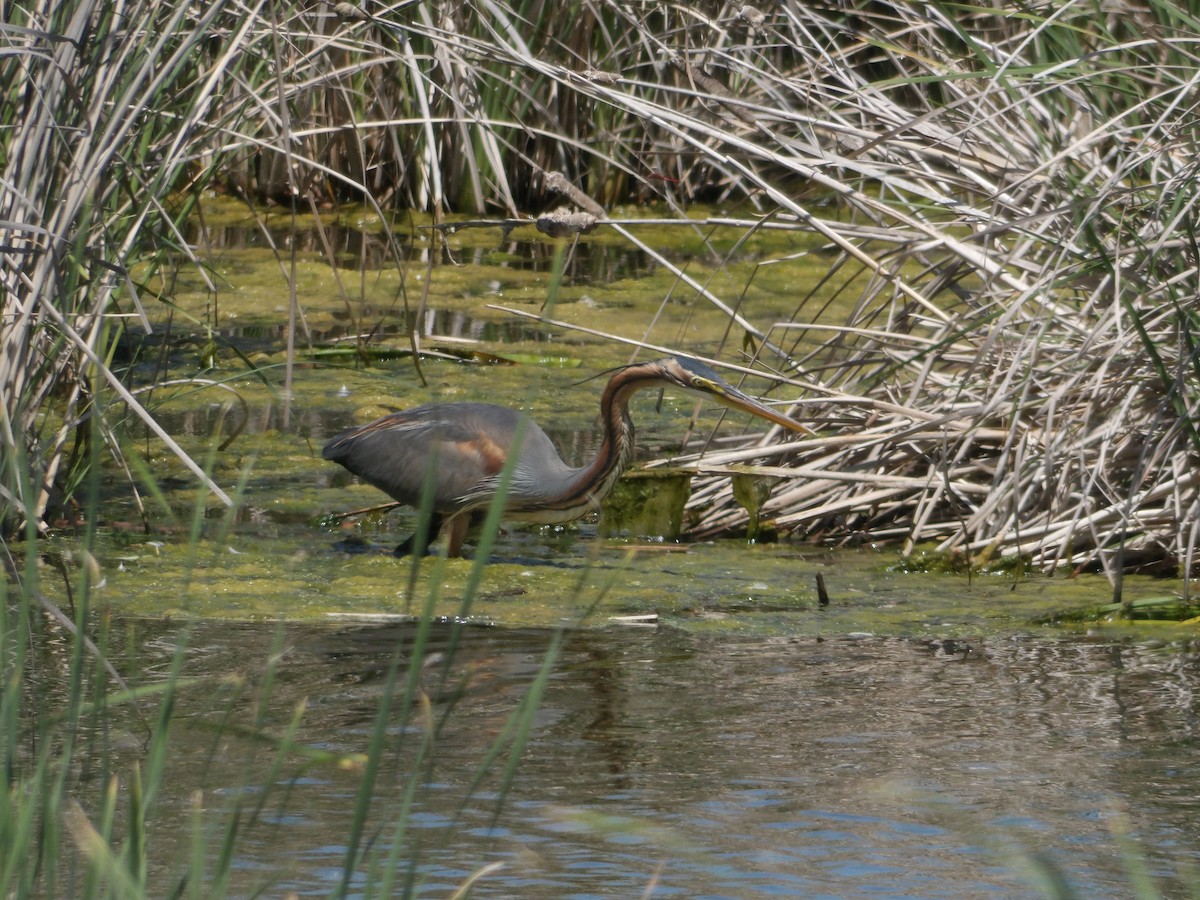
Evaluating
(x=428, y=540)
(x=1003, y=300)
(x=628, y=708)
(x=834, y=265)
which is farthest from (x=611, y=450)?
(x=628, y=708)

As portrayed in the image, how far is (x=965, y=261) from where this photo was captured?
534 cm

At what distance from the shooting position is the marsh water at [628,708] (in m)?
2.90

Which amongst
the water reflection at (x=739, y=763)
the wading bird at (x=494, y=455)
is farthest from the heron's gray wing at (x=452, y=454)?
the water reflection at (x=739, y=763)

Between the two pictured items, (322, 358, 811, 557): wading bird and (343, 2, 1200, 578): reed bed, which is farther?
(322, 358, 811, 557): wading bird

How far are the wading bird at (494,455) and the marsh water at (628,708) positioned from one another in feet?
0.64

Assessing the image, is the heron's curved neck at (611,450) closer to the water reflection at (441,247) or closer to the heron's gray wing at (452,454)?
the heron's gray wing at (452,454)

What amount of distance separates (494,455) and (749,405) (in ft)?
2.86

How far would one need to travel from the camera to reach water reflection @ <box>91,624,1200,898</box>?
2.96 metres

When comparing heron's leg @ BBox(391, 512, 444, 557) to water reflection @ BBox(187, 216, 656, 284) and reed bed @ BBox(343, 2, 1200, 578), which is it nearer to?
reed bed @ BBox(343, 2, 1200, 578)

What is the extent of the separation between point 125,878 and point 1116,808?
6.85 feet

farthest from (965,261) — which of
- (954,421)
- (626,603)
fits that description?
(626,603)

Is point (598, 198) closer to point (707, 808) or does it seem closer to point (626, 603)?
point (626, 603)

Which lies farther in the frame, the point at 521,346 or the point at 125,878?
the point at 521,346

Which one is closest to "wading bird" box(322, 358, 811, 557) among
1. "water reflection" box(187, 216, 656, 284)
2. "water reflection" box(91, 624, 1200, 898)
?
"water reflection" box(91, 624, 1200, 898)
